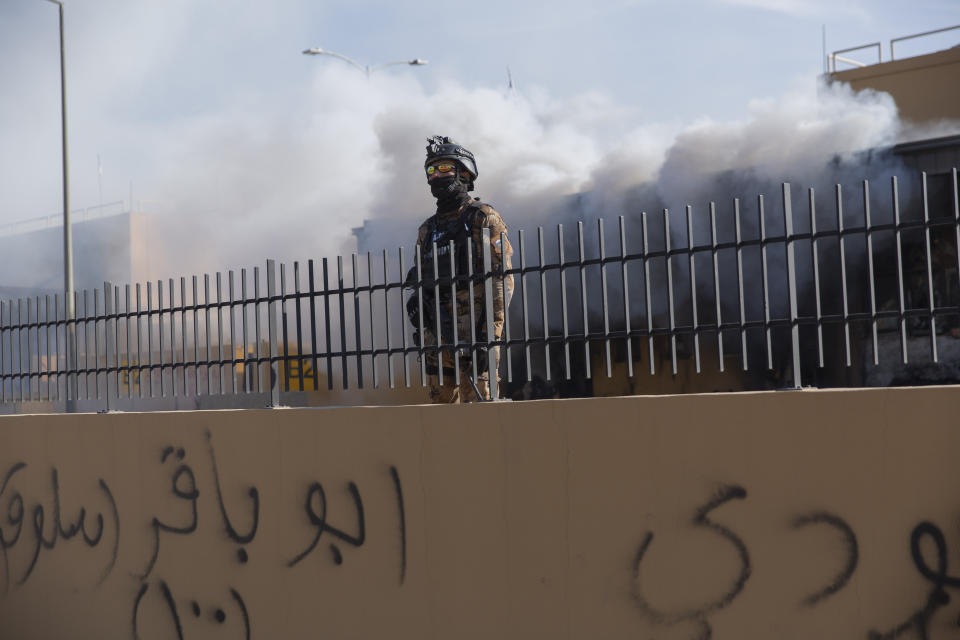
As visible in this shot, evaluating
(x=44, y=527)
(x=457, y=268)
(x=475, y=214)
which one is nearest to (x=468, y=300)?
(x=457, y=268)

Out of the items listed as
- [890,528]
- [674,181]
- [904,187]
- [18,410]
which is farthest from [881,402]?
[674,181]

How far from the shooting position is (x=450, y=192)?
18.3 feet

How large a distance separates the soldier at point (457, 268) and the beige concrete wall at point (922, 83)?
14.9 m

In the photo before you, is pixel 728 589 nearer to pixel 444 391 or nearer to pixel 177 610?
pixel 444 391

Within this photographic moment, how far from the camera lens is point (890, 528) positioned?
3.29 meters

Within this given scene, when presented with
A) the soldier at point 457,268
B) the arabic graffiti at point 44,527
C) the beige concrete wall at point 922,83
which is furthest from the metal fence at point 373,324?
the beige concrete wall at point 922,83

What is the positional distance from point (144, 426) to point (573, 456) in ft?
8.64

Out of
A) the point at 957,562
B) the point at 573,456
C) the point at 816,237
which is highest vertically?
the point at 816,237

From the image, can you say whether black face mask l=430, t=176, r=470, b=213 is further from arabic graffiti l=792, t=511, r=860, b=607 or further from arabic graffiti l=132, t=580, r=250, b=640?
arabic graffiti l=792, t=511, r=860, b=607

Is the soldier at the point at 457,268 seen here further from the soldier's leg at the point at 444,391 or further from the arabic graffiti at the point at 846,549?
the arabic graffiti at the point at 846,549

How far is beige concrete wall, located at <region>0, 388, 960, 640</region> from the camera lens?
3330 mm

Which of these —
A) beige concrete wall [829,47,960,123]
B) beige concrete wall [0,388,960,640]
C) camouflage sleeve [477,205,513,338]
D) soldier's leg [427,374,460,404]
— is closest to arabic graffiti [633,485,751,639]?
beige concrete wall [0,388,960,640]

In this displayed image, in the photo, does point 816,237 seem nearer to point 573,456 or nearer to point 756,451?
point 756,451

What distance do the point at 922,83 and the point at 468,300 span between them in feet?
52.6
